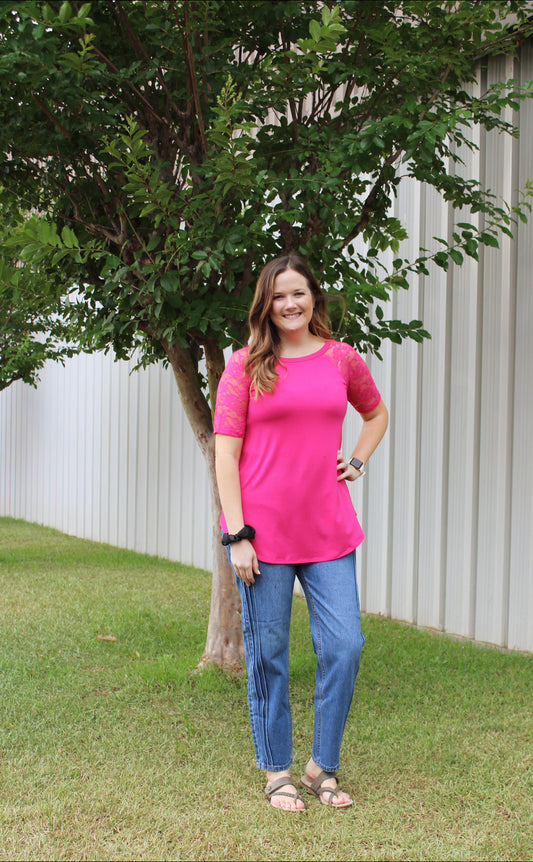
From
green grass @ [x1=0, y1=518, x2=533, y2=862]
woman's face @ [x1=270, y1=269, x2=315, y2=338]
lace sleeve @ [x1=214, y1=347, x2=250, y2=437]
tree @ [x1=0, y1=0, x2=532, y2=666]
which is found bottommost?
green grass @ [x1=0, y1=518, x2=533, y2=862]

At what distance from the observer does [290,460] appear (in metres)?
2.72

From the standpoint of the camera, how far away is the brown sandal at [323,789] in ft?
9.02

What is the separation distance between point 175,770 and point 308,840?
717 millimetres

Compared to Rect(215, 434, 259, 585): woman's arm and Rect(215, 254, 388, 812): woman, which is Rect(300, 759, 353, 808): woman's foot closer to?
Rect(215, 254, 388, 812): woman

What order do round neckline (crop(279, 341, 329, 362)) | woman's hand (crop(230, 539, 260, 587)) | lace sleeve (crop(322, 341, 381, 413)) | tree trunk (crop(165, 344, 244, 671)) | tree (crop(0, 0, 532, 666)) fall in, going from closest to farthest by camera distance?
woman's hand (crop(230, 539, 260, 587)) → round neckline (crop(279, 341, 329, 362)) → lace sleeve (crop(322, 341, 381, 413)) → tree (crop(0, 0, 532, 666)) → tree trunk (crop(165, 344, 244, 671))

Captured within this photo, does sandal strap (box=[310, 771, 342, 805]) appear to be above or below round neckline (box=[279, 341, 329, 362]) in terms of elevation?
below

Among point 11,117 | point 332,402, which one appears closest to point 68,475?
point 11,117

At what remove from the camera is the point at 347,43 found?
356cm

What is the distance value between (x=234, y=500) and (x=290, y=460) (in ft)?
0.78

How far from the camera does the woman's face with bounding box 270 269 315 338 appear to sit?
2.82 meters

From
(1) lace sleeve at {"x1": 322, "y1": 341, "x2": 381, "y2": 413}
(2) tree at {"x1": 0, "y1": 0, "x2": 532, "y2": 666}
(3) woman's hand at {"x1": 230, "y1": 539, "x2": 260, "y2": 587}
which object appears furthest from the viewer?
(2) tree at {"x1": 0, "y1": 0, "x2": 532, "y2": 666}

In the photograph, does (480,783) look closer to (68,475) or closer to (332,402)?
(332,402)

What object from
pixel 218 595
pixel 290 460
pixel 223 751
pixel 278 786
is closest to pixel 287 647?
pixel 278 786

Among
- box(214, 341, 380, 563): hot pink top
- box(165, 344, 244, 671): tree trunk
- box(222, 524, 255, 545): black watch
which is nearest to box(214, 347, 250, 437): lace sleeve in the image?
box(214, 341, 380, 563): hot pink top
